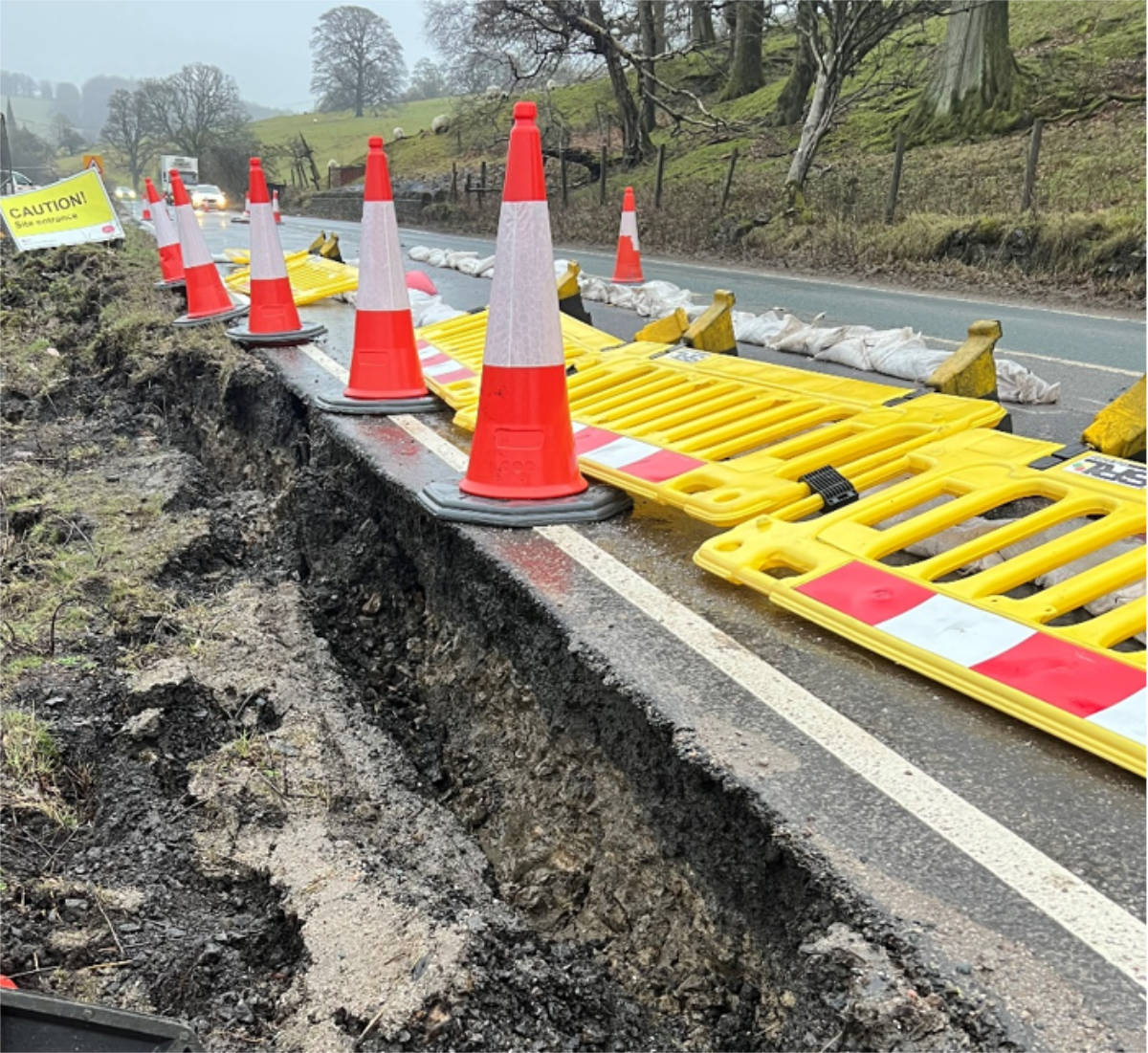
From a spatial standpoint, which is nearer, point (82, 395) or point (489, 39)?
point (82, 395)

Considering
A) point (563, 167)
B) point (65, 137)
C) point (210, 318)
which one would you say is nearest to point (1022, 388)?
point (210, 318)

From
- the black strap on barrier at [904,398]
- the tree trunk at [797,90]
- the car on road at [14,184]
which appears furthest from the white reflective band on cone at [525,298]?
the tree trunk at [797,90]

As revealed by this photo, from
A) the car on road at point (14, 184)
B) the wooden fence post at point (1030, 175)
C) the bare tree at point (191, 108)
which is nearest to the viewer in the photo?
the wooden fence post at point (1030, 175)

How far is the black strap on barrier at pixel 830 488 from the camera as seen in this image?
10.6 ft

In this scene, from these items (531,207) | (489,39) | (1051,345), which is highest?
(489,39)

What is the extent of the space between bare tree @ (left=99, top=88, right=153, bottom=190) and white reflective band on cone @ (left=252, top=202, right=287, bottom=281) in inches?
2676

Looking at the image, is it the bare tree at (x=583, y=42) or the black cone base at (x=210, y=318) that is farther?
the bare tree at (x=583, y=42)

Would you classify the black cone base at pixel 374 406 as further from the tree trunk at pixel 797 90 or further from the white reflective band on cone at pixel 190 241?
the tree trunk at pixel 797 90

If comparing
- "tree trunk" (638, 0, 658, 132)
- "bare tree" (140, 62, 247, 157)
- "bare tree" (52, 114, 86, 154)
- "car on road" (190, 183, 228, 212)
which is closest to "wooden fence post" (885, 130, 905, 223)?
"tree trunk" (638, 0, 658, 132)

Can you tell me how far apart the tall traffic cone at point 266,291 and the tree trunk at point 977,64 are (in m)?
16.6

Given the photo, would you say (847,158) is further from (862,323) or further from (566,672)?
(566,672)

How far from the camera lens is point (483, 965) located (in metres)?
1.83

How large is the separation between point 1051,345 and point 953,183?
31.4 feet

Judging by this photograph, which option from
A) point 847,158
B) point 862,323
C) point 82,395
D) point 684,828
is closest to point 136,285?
point 82,395
